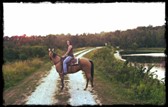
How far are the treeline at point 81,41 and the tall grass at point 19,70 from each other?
14.8 inches

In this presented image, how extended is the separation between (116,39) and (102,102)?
2.68m

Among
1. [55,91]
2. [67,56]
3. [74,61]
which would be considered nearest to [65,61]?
[67,56]

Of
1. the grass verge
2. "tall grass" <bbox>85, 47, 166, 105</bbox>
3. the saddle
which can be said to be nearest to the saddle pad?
the saddle

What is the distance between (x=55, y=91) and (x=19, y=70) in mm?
2337

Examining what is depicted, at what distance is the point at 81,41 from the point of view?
13.1 metres

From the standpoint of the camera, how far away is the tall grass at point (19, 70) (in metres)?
13.2

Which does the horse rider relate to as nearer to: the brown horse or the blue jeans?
the blue jeans

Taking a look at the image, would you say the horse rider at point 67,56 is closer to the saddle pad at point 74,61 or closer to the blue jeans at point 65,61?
the blue jeans at point 65,61

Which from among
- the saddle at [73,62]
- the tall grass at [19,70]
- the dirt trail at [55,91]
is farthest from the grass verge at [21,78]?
the saddle at [73,62]

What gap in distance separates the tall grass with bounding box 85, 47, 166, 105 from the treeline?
0.52 m

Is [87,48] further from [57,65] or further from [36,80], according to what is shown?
[36,80]

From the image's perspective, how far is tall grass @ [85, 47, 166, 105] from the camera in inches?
531

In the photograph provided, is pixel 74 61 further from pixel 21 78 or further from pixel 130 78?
pixel 130 78

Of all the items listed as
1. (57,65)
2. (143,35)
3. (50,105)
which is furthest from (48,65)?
(143,35)
